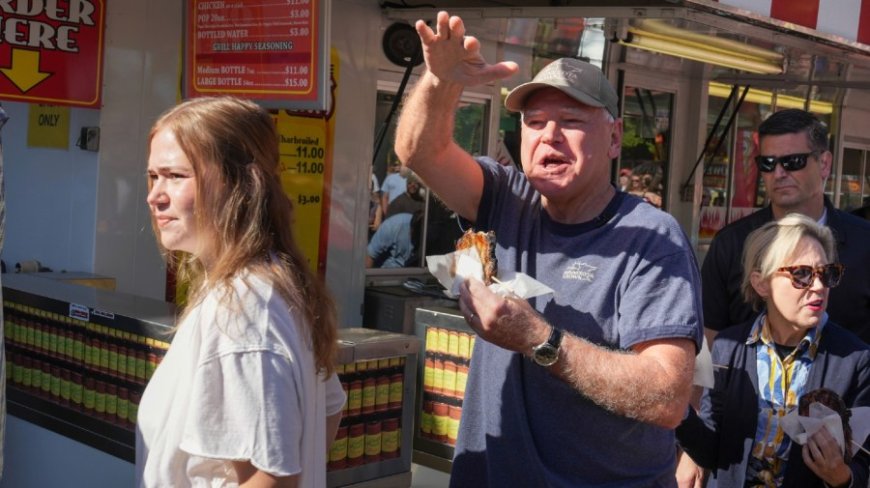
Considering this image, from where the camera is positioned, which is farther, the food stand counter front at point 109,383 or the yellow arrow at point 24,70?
the yellow arrow at point 24,70

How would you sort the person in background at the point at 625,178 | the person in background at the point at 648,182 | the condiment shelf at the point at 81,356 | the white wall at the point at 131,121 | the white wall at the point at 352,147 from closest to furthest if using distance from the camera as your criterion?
the condiment shelf at the point at 81,356, the white wall at the point at 131,121, the white wall at the point at 352,147, the person in background at the point at 625,178, the person in background at the point at 648,182

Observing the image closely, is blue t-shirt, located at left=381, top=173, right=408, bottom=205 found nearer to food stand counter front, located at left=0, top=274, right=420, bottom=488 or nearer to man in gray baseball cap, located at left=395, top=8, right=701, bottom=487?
food stand counter front, located at left=0, top=274, right=420, bottom=488

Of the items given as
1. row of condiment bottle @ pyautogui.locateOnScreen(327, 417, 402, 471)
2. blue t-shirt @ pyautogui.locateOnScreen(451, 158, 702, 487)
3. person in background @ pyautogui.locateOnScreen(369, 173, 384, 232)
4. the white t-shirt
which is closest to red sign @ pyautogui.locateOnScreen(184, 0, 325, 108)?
row of condiment bottle @ pyautogui.locateOnScreen(327, 417, 402, 471)

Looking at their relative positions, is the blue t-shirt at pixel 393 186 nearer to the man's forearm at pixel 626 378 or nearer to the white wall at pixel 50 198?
the white wall at pixel 50 198

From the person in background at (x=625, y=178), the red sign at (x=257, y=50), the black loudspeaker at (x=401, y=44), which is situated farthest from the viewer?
the person in background at (x=625, y=178)

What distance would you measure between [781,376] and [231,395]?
197 cm

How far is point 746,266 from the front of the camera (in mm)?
3541

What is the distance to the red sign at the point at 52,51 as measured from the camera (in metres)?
5.30

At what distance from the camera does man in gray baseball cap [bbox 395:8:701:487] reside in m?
2.14

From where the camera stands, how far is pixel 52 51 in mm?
5527

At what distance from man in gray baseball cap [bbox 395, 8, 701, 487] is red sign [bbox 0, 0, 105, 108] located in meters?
3.50

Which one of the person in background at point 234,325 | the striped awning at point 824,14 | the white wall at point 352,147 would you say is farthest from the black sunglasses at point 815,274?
the white wall at point 352,147

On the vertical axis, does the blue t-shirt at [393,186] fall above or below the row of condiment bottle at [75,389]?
above

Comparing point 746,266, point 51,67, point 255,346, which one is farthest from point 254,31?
point 255,346
